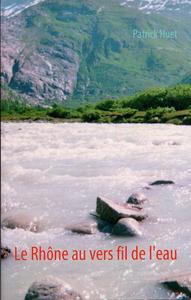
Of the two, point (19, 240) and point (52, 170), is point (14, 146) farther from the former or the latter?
point (19, 240)

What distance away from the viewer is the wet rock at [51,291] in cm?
923

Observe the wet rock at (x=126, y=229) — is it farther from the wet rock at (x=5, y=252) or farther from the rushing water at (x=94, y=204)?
the wet rock at (x=5, y=252)

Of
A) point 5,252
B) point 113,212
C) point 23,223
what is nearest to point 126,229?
point 113,212

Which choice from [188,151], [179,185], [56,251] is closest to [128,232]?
[56,251]

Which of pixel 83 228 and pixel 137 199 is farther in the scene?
pixel 137 199

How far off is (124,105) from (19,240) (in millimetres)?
109569

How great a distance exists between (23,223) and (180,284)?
7.04 meters

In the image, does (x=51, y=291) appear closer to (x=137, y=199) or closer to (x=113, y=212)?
(x=113, y=212)

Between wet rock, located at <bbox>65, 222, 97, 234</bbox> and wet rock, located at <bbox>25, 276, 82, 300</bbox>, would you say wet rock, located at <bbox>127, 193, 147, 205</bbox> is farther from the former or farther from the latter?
wet rock, located at <bbox>25, 276, 82, 300</bbox>

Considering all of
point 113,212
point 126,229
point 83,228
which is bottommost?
point 83,228

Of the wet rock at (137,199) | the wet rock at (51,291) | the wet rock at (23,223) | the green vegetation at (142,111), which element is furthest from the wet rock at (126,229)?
the green vegetation at (142,111)

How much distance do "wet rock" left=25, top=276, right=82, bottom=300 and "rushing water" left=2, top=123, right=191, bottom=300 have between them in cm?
45

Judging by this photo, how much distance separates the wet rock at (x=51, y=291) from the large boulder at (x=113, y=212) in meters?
5.74

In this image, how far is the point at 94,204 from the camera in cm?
1825
